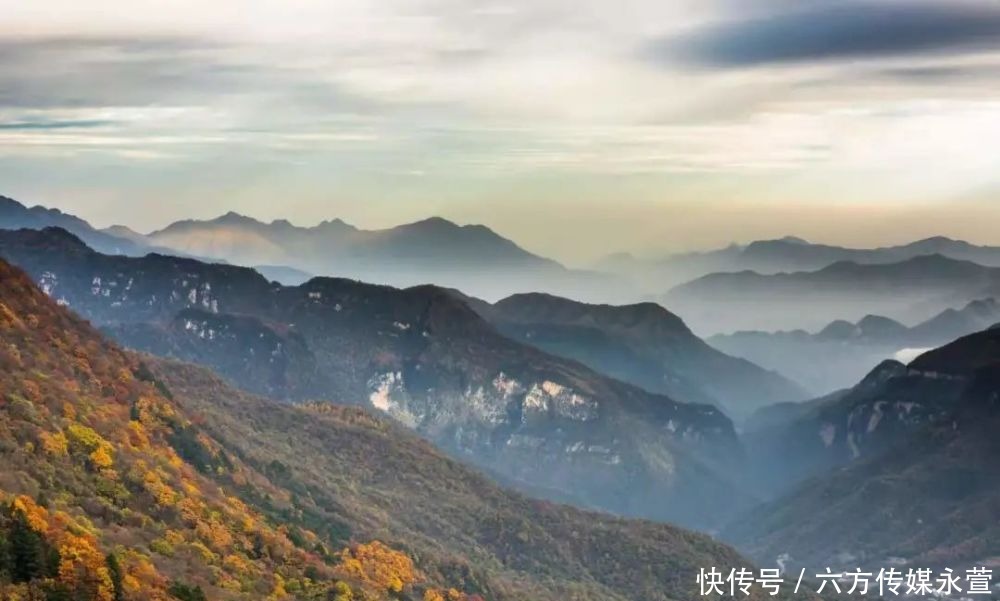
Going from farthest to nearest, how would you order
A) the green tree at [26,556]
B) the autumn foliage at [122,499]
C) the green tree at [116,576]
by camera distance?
the autumn foliage at [122,499] → the green tree at [116,576] → the green tree at [26,556]

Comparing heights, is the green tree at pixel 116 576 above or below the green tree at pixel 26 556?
below

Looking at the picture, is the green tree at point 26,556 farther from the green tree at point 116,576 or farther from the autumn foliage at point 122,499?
the green tree at point 116,576

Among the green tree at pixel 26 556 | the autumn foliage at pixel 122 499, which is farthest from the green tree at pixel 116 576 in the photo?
the green tree at pixel 26 556

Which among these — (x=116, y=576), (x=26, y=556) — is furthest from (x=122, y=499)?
(x=26, y=556)

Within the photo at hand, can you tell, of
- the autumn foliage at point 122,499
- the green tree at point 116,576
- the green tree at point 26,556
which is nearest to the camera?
the green tree at point 26,556

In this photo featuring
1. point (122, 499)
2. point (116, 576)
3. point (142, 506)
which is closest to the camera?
point (116, 576)

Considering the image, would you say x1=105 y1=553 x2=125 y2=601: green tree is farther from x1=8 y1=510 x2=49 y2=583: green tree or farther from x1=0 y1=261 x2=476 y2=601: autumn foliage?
x1=8 y1=510 x2=49 y2=583: green tree

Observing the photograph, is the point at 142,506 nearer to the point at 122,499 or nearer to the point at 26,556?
the point at 122,499

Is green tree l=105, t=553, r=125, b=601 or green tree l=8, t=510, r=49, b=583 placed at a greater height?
green tree l=8, t=510, r=49, b=583

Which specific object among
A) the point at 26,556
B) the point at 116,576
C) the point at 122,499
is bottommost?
the point at 116,576

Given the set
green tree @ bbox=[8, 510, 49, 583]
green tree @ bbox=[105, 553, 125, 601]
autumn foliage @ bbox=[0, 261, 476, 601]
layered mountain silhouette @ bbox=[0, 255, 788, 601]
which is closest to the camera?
green tree @ bbox=[8, 510, 49, 583]

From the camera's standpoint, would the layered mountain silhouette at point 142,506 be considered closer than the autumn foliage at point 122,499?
No

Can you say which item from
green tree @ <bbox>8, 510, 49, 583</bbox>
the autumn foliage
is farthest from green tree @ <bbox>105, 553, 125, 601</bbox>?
green tree @ <bbox>8, 510, 49, 583</bbox>
